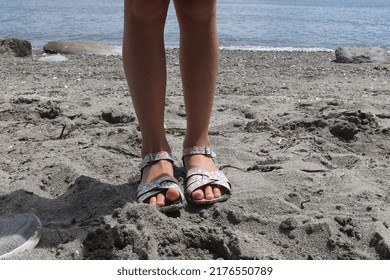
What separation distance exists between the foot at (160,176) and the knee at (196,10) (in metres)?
0.71

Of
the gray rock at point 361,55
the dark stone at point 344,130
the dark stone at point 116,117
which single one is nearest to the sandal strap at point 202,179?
the dark stone at point 344,130

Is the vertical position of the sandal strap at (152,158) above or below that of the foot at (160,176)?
above

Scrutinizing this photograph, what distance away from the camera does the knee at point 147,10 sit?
96.0 inches

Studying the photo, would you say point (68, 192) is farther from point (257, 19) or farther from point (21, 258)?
point (257, 19)

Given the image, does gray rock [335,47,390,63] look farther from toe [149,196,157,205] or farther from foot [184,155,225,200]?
toe [149,196,157,205]

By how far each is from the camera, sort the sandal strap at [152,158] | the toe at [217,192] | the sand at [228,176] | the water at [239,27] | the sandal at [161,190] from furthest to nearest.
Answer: the water at [239,27]
the sandal strap at [152,158]
the toe at [217,192]
the sandal at [161,190]
the sand at [228,176]

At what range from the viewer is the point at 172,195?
2.43 metres

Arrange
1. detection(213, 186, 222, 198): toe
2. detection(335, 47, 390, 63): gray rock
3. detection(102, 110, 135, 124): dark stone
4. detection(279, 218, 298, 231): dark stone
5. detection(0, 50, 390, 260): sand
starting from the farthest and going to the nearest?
detection(335, 47, 390, 63): gray rock < detection(102, 110, 135, 124): dark stone < detection(213, 186, 222, 198): toe < detection(279, 218, 298, 231): dark stone < detection(0, 50, 390, 260): sand

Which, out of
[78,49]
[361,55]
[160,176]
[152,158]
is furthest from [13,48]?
[160,176]

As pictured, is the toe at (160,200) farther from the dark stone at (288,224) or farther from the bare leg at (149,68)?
the dark stone at (288,224)

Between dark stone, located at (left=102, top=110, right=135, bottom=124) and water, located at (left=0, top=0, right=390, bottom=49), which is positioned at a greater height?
dark stone, located at (left=102, top=110, right=135, bottom=124)

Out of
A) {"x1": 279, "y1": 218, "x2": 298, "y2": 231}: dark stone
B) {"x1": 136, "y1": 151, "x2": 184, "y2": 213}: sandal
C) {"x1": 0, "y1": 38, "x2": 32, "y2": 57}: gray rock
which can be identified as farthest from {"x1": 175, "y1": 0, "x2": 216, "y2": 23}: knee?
{"x1": 0, "y1": 38, "x2": 32, "y2": 57}: gray rock

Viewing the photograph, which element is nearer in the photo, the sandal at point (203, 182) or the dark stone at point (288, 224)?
the dark stone at point (288, 224)

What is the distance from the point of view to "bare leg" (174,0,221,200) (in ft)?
8.18
